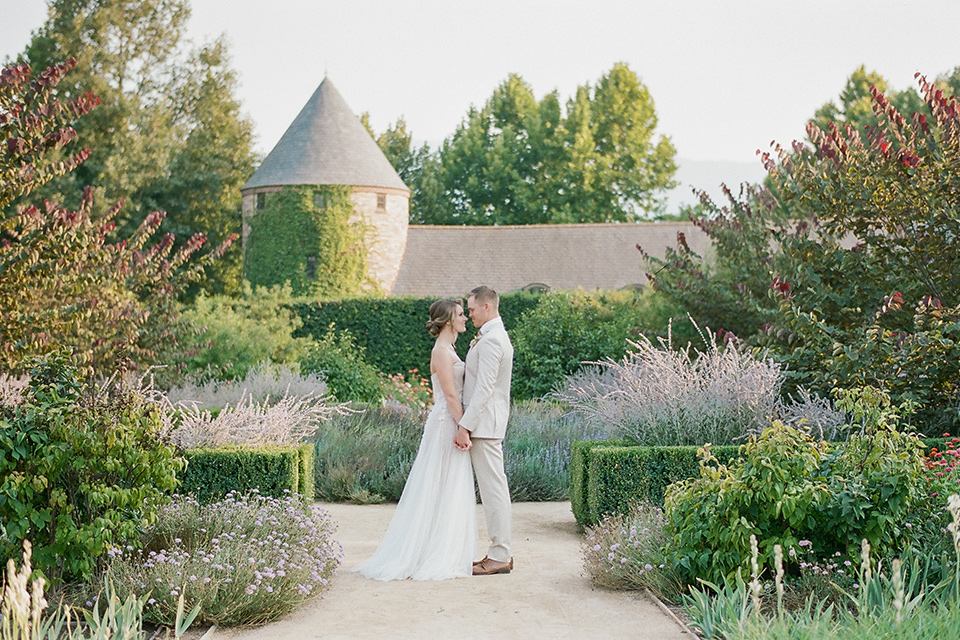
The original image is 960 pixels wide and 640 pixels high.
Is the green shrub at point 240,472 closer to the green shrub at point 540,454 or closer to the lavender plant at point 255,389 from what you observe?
the green shrub at point 540,454

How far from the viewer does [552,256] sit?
3052 cm

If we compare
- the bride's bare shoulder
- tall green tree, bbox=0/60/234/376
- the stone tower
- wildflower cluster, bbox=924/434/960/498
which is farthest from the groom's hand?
the stone tower

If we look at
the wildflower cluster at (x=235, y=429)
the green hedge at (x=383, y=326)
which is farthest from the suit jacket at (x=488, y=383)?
the green hedge at (x=383, y=326)

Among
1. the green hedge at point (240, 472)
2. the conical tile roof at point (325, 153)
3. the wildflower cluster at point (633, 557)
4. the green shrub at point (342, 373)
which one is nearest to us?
the wildflower cluster at point (633, 557)

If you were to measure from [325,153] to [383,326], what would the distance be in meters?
8.47

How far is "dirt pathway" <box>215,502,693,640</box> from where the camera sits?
15.3 feet

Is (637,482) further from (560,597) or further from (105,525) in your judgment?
(105,525)

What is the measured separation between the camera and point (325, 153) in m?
28.5

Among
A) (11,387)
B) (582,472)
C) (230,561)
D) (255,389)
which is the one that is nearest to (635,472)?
(582,472)

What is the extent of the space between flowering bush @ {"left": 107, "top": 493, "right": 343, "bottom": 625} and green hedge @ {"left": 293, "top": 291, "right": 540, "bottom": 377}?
15605mm

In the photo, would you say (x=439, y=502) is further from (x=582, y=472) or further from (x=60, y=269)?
(x=60, y=269)

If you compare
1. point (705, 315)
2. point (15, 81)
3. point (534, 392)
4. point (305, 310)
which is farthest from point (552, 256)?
point (15, 81)

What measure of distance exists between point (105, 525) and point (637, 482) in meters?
3.70

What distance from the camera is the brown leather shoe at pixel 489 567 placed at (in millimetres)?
5980
